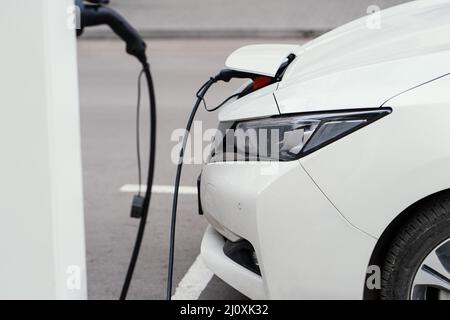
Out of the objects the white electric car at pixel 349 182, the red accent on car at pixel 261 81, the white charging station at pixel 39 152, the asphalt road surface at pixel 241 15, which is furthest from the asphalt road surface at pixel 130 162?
the white charging station at pixel 39 152

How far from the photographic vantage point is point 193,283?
3619 mm

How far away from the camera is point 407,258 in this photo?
95.0 inches

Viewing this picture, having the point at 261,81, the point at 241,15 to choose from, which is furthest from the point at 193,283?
the point at 241,15

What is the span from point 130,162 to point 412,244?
3.63m

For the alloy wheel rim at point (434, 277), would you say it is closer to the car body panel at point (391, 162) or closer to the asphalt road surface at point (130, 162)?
the car body panel at point (391, 162)

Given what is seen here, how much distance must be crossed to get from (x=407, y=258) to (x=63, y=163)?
1478 millimetres

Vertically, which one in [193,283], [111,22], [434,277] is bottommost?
[193,283]

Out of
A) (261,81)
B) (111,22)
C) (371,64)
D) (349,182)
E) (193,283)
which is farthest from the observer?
(193,283)

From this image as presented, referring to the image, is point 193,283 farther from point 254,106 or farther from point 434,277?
point 434,277

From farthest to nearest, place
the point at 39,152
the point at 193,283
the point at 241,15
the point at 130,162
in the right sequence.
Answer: the point at 241,15
the point at 130,162
the point at 193,283
the point at 39,152

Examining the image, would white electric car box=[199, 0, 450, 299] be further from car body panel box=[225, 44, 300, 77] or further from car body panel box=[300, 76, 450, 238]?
car body panel box=[225, 44, 300, 77]

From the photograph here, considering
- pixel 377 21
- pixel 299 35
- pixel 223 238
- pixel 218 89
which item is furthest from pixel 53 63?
pixel 299 35

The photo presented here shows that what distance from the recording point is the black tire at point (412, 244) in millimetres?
2336

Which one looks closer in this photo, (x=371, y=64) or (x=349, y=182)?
(x=349, y=182)
